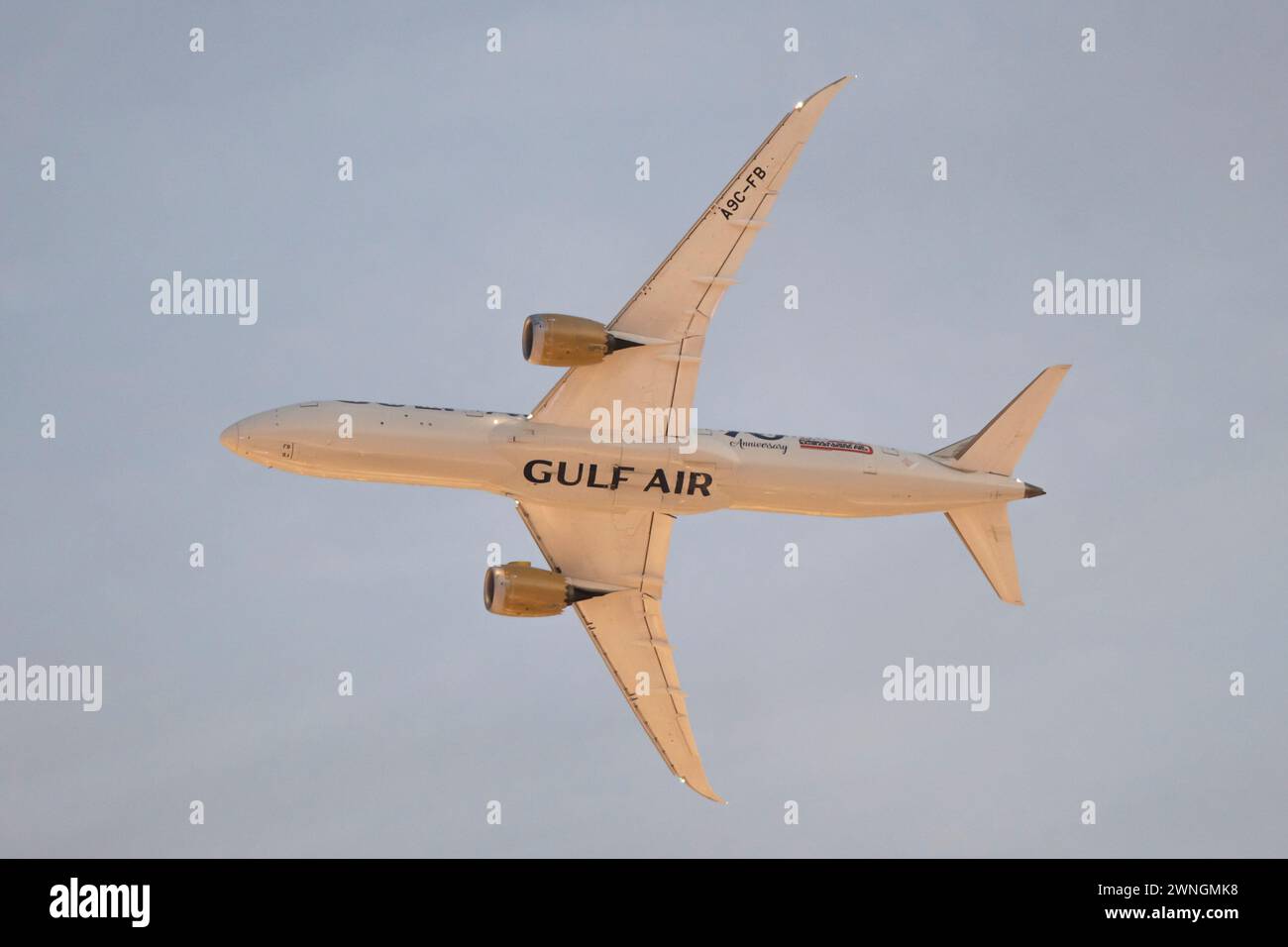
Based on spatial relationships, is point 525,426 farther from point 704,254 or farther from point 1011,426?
point 1011,426

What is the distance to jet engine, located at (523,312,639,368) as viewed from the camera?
197ft

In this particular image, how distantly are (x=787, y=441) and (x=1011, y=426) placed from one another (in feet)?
26.4

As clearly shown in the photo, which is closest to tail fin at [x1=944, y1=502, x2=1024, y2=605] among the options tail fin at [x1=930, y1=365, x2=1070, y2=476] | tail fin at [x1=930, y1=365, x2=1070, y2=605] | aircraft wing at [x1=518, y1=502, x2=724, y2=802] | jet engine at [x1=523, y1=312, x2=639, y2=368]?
tail fin at [x1=930, y1=365, x2=1070, y2=605]

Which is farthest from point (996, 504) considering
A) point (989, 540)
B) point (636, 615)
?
point (636, 615)

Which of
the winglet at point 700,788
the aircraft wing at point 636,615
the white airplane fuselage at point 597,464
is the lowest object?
the winglet at point 700,788

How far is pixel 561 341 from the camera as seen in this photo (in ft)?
197

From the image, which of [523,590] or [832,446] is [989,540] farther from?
[523,590]

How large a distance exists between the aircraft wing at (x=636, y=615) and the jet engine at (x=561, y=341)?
257 inches

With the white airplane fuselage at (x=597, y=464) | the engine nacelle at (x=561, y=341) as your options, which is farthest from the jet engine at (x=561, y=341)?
the white airplane fuselage at (x=597, y=464)

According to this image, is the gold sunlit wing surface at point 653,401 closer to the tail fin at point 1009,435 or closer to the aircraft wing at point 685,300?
the aircraft wing at point 685,300

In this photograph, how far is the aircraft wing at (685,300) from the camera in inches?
2363

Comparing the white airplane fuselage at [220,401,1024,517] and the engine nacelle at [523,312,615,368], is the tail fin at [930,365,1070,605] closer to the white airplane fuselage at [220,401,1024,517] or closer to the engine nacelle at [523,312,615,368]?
the white airplane fuselage at [220,401,1024,517]

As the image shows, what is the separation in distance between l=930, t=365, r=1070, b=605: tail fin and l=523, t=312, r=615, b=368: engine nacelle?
12.5 metres

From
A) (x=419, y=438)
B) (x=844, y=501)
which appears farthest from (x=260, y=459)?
(x=844, y=501)
